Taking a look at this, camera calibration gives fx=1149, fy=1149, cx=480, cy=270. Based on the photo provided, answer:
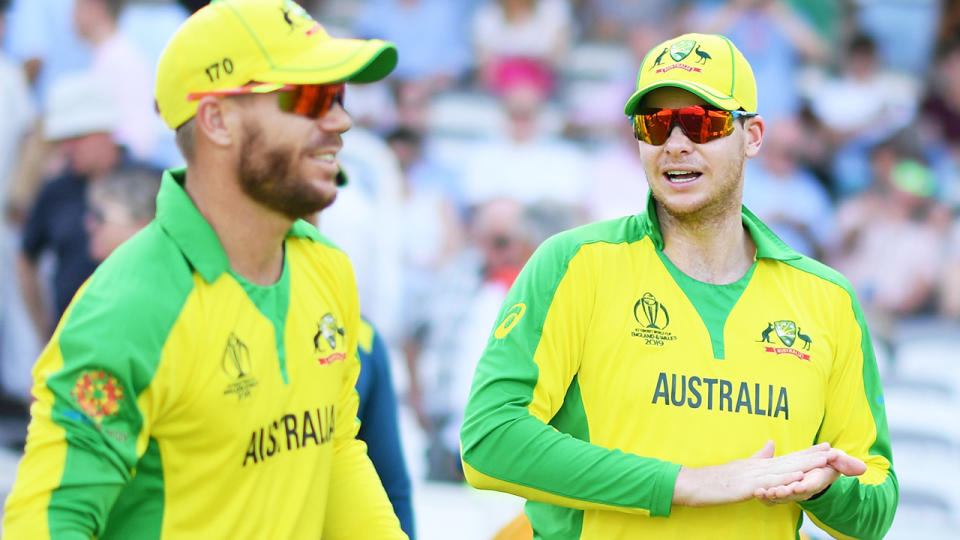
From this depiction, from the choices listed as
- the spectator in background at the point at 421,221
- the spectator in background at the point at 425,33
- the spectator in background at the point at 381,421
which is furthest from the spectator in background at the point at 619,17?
the spectator in background at the point at 381,421

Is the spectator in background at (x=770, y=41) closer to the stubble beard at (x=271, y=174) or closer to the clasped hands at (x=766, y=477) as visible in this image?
the clasped hands at (x=766, y=477)

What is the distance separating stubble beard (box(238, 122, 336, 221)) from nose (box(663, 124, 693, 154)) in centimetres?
101

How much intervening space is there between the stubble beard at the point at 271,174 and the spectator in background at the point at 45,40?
6.02 meters

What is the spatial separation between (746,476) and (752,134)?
101cm

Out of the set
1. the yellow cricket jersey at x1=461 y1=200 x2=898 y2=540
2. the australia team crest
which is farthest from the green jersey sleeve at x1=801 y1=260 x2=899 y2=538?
the australia team crest

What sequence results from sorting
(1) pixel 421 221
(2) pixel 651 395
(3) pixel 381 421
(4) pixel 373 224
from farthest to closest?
(1) pixel 421 221 → (4) pixel 373 224 → (3) pixel 381 421 → (2) pixel 651 395

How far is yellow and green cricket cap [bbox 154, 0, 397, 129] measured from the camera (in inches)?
93.8

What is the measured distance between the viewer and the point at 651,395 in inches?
113

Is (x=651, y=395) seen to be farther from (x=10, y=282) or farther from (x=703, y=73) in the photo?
(x=10, y=282)

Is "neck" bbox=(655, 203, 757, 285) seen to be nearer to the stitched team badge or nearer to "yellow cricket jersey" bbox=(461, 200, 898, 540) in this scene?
"yellow cricket jersey" bbox=(461, 200, 898, 540)

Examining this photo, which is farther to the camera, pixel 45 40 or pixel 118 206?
pixel 45 40

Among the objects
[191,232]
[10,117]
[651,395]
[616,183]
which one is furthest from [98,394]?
[616,183]

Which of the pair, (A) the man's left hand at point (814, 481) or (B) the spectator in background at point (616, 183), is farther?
(B) the spectator in background at point (616, 183)

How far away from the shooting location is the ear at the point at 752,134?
123 inches
